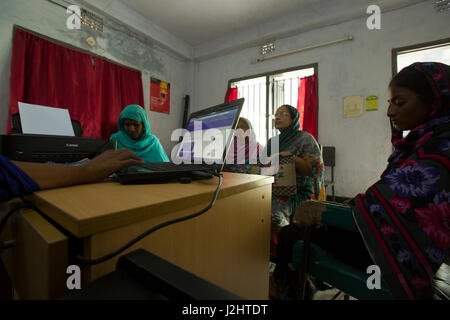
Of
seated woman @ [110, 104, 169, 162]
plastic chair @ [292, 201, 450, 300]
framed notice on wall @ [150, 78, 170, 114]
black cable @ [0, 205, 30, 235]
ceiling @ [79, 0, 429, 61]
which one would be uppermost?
ceiling @ [79, 0, 429, 61]

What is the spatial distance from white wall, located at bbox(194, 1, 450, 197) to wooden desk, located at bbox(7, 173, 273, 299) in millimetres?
2409

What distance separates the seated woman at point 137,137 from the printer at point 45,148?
1.29 metres

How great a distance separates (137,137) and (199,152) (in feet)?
5.37

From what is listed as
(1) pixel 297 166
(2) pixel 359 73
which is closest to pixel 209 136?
(1) pixel 297 166

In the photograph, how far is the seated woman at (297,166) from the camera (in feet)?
4.83

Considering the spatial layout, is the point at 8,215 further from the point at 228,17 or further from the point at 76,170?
the point at 228,17

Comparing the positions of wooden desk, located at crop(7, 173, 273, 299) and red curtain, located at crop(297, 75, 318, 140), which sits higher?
red curtain, located at crop(297, 75, 318, 140)

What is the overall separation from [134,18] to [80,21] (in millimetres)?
714

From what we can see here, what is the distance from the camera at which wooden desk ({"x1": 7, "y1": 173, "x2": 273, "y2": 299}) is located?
29cm

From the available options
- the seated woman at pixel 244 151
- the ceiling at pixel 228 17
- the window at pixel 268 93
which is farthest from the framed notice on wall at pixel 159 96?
the seated woman at pixel 244 151

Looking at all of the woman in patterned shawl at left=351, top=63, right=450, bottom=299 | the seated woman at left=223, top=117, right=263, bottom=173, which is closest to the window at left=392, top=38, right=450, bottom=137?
→ the seated woman at left=223, top=117, right=263, bottom=173

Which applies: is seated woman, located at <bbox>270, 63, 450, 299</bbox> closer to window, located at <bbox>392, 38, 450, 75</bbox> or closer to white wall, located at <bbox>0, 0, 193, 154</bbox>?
window, located at <bbox>392, 38, 450, 75</bbox>

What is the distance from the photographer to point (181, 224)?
0.42 metres

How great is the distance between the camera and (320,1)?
2570mm
